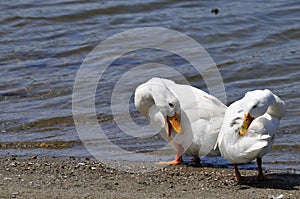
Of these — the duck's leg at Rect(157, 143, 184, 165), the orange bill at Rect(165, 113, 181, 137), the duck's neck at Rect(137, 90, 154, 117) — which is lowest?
the duck's leg at Rect(157, 143, 184, 165)

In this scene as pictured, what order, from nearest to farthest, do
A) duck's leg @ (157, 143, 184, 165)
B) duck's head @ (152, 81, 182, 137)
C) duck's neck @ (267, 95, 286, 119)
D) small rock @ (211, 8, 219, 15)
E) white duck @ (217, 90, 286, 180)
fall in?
white duck @ (217, 90, 286, 180), duck's neck @ (267, 95, 286, 119), duck's head @ (152, 81, 182, 137), duck's leg @ (157, 143, 184, 165), small rock @ (211, 8, 219, 15)

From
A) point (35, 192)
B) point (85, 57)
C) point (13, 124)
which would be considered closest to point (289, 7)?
point (85, 57)

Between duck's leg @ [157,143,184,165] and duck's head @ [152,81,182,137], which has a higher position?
duck's head @ [152,81,182,137]

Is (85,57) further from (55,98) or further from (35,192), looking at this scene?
(35,192)

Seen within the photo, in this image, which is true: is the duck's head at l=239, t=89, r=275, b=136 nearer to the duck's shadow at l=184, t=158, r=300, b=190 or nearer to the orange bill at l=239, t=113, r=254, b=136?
the orange bill at l=239, t=113, r=254, b=136

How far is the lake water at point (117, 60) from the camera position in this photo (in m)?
8.50

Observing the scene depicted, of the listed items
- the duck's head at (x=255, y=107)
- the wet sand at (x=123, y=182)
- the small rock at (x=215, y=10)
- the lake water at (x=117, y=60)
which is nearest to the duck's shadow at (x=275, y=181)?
the wet sand at (x=123, y=182)

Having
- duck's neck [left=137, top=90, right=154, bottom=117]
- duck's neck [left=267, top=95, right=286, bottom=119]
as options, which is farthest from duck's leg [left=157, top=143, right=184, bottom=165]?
duck's neck [left=267, top=95, right=286, bottom=119]

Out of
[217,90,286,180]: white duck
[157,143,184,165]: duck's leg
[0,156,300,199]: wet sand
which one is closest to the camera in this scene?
[0,156,300,199]: wet sand

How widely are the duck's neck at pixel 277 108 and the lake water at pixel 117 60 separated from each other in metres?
0.75

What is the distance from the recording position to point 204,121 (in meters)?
7.33

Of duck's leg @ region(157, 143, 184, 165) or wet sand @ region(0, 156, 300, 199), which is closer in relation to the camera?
wet sand @ region(0, 156, 300, 199)

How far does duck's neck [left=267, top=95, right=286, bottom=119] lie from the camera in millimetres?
6828

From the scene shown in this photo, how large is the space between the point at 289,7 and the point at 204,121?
7.24 metres
